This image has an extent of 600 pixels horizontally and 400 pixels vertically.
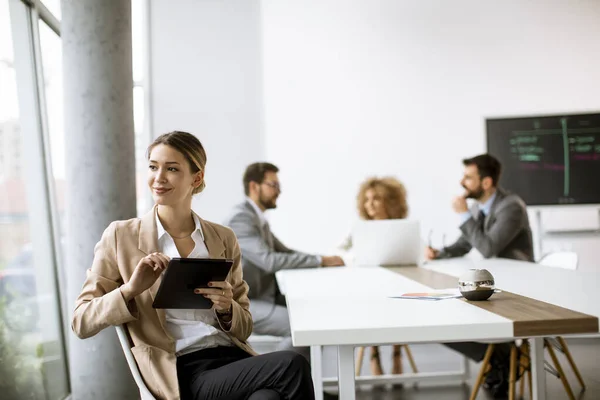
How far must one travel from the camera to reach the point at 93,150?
3.32 m

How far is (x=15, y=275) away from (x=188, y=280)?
1.76m

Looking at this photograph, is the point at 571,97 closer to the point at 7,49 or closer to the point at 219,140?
the point at 219,140

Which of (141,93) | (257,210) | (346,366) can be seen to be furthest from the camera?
(141,93)

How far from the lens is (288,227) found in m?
6.04

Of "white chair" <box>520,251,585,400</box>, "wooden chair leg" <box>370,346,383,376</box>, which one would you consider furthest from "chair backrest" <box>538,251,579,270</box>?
Answer: "wooden chair leg" <box>370,346,383,376</box>

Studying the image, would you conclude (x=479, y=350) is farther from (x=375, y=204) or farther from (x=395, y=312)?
(x=395, y=312)

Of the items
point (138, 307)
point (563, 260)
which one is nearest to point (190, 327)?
point (138, 307)

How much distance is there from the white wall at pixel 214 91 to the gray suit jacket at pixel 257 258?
7.06ft

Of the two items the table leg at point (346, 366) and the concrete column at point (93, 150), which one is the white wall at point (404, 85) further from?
the table leg at point (346, 366)

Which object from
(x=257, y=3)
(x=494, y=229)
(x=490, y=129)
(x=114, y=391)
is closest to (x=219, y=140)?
(x=257, y=3)

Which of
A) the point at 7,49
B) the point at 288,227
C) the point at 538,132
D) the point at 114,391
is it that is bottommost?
the point at 114,391

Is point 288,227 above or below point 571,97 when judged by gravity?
below

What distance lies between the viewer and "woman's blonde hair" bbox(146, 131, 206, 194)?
2.17 metres

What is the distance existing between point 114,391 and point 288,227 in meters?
2.87
